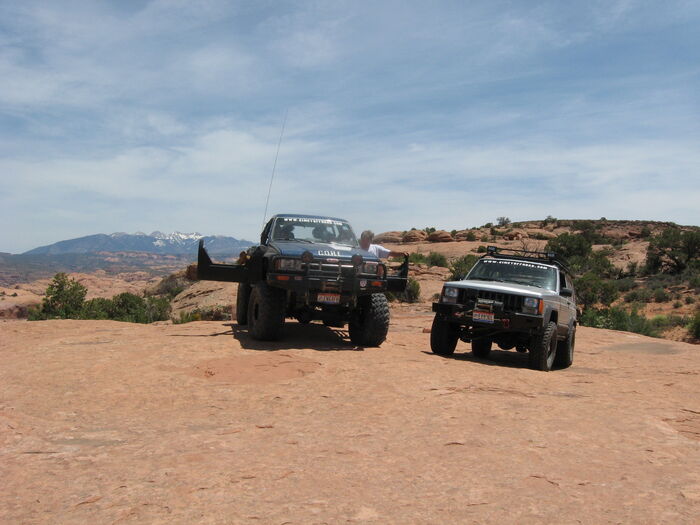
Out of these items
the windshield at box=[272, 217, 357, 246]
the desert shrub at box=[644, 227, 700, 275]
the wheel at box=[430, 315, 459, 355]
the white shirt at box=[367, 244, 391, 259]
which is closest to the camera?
the wheel at box=[430, 315, 459, 355]

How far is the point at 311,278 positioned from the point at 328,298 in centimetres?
39

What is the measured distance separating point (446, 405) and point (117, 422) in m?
2.98

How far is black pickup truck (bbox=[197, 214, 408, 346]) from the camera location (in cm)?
874

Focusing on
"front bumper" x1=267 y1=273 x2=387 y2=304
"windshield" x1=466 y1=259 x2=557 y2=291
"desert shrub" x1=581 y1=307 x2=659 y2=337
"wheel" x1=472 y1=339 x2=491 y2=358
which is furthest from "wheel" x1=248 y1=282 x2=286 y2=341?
"desert shrub" x1=581 y1=307 x2=659 y2=337

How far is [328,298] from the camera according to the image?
8758 mm

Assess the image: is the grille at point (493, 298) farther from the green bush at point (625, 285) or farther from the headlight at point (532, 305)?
the green bush at point (625, 285)

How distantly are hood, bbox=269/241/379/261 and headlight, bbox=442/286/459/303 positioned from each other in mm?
1192

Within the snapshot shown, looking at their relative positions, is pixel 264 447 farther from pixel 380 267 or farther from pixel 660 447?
pixel 380 267

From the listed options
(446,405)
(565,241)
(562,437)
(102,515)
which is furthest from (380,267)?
(565,241)

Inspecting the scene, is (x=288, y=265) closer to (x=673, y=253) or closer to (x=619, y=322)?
(x=619, y=322)

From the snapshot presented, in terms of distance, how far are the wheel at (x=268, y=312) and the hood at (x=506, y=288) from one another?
8.73ft

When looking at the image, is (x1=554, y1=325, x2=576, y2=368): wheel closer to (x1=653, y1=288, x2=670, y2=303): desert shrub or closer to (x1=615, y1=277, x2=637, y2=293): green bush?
(x1=653, y1=288, x2=670, y2=303): desert shrub

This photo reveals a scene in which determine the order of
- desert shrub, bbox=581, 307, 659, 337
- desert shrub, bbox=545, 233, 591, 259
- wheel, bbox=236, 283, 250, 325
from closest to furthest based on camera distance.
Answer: wheel, bbox=236, 283, 250, 325 < desert shrub, bbox=581, 307, 659, 337 < desert shrub, bbox=545, 233, 591, 259

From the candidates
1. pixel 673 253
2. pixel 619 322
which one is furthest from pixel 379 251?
pixel 673 253
